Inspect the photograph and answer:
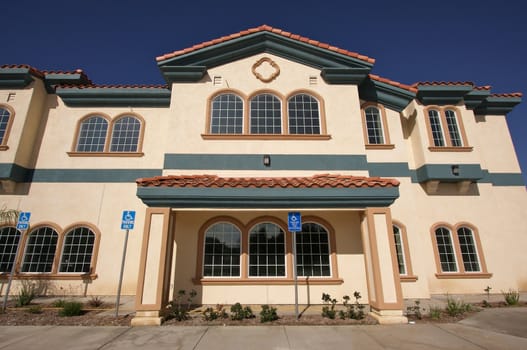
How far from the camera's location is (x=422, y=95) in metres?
12.3

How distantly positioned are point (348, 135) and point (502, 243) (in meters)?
8.36

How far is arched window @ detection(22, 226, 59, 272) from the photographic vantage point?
35.0 feet

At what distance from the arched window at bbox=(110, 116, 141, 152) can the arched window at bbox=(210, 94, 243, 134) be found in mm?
4106

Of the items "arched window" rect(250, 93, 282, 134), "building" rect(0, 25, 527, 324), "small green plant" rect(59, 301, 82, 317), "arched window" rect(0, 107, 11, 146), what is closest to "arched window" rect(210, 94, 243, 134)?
"building" rect(0, 25, 527, 324)

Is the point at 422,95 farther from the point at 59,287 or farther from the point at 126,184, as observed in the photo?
the point at 59,287

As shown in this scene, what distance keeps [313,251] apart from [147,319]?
5.59m

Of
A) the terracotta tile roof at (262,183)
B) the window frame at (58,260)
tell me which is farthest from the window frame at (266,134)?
the window frame at (58,260)

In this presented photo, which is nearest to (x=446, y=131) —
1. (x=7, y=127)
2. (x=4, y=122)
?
(x=7, y=127)

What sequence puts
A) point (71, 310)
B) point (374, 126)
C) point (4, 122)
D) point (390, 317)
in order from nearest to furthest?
point (390, 317) → point (71, 310) → point (4, 122) → point (374, 126)

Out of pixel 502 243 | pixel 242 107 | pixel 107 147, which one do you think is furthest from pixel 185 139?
pixel 502 243

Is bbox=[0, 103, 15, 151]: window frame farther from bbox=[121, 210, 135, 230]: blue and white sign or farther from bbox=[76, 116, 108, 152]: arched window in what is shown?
bbox=[121, 210, 135, 230]: blue and white sign

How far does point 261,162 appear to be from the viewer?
10.1 m

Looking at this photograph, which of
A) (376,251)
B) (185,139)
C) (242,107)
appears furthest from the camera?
(242,107)

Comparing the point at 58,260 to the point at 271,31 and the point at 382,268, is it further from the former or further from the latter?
the point at 271,31
